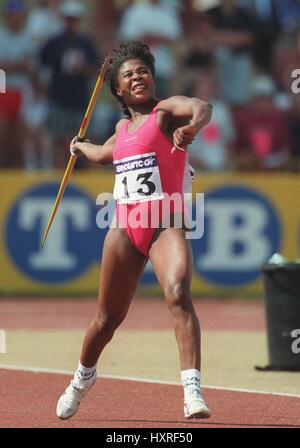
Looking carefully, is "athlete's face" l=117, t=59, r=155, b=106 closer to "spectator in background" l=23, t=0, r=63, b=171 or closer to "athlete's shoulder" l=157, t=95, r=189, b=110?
"athlete's shoulder" l=157, t=95, r=189, b=110

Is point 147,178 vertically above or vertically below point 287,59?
below

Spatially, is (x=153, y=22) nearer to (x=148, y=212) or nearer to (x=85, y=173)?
(x=85, y=173)

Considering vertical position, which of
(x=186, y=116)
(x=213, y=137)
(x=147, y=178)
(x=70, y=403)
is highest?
(x=213, y=137)

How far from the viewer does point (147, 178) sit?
735cm

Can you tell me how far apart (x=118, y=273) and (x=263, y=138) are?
11284 millimetres

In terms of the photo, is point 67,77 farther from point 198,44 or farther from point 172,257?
point 172,257

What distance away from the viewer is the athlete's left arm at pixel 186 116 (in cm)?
691

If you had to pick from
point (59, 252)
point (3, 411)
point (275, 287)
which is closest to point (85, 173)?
point (59, 252)

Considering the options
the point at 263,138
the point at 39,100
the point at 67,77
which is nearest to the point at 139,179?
the point at 67,77

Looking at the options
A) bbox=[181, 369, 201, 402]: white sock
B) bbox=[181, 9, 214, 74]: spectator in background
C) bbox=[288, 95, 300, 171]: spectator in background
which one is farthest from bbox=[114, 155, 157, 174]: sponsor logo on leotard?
bbox=[181, 9, 214, 74]: spectator in background

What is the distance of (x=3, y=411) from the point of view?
25.7 ft

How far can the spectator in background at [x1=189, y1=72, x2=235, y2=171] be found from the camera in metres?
18.3

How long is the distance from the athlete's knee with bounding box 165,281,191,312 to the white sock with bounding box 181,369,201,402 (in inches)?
15.0

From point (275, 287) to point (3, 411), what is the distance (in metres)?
3.60
